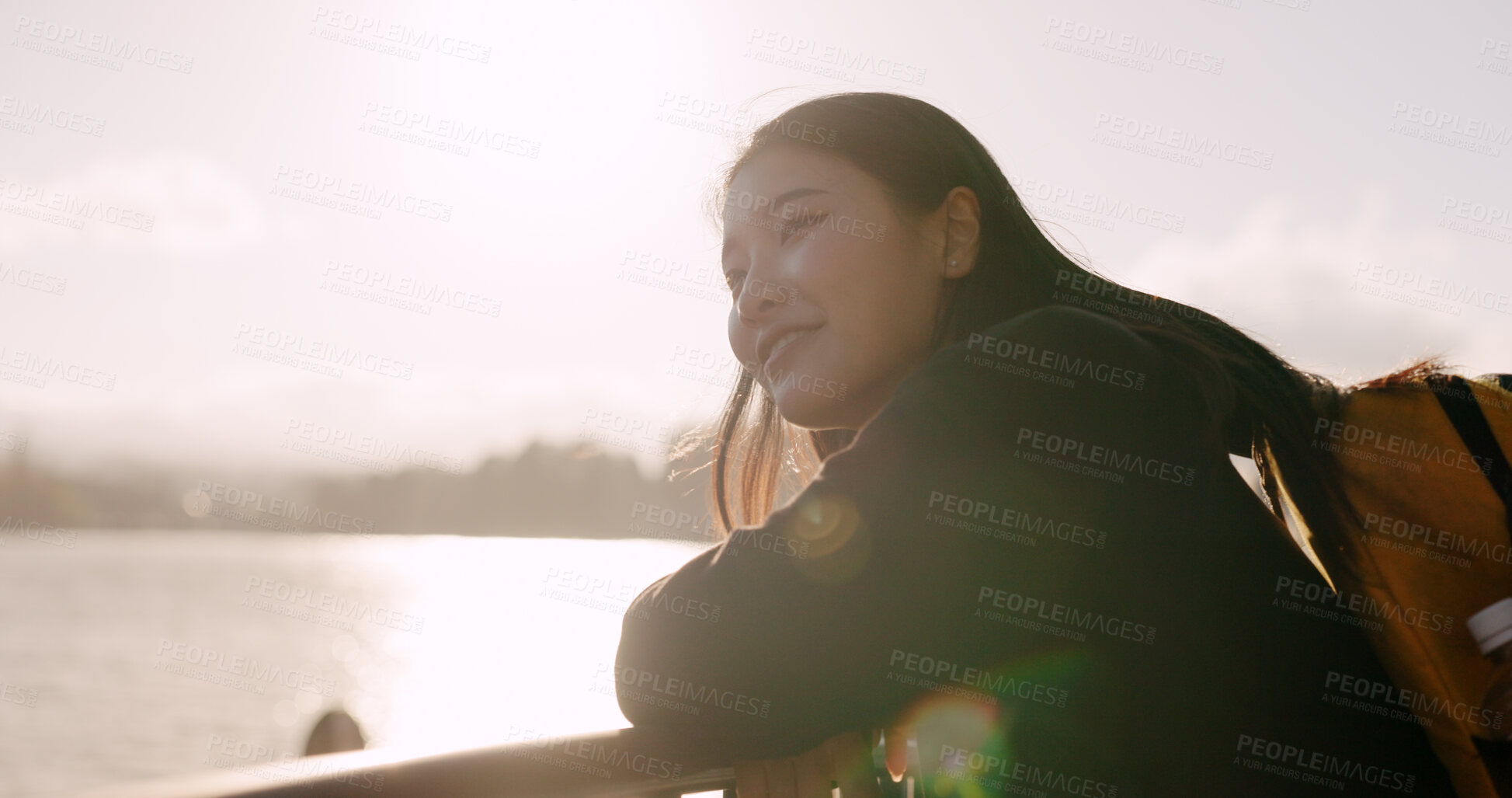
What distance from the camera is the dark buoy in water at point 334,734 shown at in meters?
1.67

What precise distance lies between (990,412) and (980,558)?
18cm

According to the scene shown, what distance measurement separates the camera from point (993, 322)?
153 centimetres

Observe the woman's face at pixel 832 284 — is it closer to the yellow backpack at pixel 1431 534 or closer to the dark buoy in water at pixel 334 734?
the yellow backpack at pixel 1431 534

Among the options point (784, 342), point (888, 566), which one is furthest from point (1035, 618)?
point (784, 342)

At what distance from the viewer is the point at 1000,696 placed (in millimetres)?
1051

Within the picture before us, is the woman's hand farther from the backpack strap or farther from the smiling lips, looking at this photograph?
the backpack strap

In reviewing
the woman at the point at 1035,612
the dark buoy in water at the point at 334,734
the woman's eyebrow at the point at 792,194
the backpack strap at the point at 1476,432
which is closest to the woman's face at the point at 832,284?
the woman's eyebrow at the point at 792,194

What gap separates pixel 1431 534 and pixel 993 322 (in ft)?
2.17

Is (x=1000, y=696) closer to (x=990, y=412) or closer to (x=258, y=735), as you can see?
(x=990, y=412)

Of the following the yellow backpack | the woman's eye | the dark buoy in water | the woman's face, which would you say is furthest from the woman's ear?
the dark buoy in water

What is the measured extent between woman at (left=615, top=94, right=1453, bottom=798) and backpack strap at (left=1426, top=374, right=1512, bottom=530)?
237mm

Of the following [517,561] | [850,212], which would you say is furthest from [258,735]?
[517,561]

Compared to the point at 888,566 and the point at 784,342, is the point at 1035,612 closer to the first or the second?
the point at 888,566

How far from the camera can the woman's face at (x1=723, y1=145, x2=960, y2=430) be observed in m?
1.52
